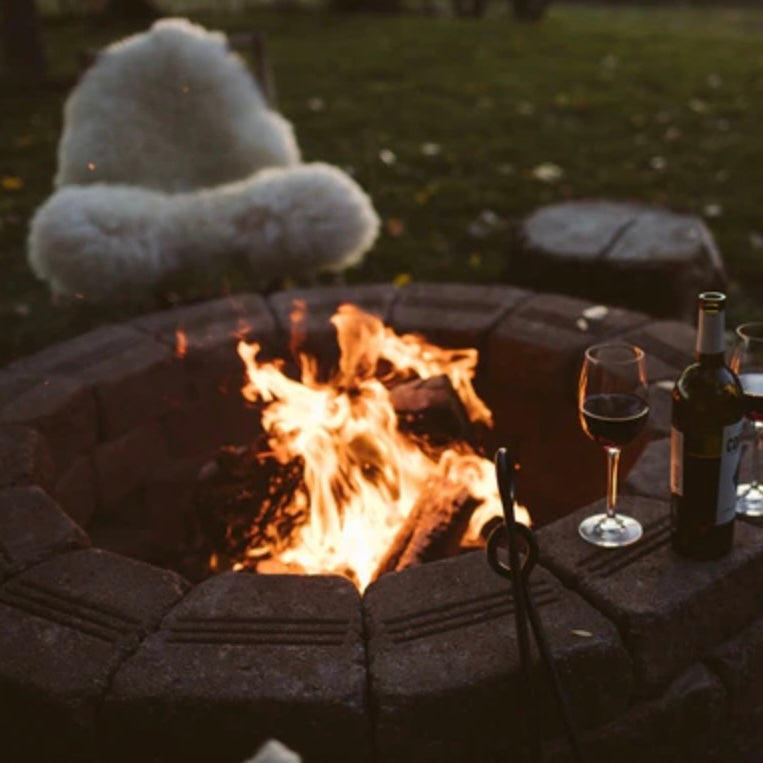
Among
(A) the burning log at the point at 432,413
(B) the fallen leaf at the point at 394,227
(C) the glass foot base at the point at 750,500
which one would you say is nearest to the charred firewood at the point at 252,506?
(A) the burning log at the point at 432,413

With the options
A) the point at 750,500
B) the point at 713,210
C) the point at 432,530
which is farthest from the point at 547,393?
the point at 713,210

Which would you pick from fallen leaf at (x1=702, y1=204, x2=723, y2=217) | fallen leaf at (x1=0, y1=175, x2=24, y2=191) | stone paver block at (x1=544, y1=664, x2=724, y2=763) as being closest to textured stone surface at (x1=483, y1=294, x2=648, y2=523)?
stone paver block at (x1=544, y1=664, x2=724, y2=763)

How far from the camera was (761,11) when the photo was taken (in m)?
16.6

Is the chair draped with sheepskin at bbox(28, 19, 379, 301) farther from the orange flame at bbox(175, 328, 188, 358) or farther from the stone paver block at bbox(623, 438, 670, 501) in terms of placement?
the stone paver block at bbox(623, 438, 670, 501)

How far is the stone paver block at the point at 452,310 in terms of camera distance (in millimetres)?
3502

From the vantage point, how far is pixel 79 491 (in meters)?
3.25

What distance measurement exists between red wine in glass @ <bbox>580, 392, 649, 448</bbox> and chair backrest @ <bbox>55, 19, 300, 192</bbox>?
2.81 meters

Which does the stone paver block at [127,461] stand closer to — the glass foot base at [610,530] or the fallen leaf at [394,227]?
the glass foot base at [610,530]

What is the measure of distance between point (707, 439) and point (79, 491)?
195 centimetres

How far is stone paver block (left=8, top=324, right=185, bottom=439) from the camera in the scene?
3.27m

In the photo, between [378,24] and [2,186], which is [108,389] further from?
[378,24]

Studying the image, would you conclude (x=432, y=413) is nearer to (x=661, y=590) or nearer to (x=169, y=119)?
(x=661, y=590)

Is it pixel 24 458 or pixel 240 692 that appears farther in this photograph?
pixel 24 458

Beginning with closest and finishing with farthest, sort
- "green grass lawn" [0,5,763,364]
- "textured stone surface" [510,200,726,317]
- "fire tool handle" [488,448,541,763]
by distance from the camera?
"fire tool handle" [488,448,541,763] < "textured stone surface" [510,200,726,317] < "green grass lawn" [0,5,763,364]
